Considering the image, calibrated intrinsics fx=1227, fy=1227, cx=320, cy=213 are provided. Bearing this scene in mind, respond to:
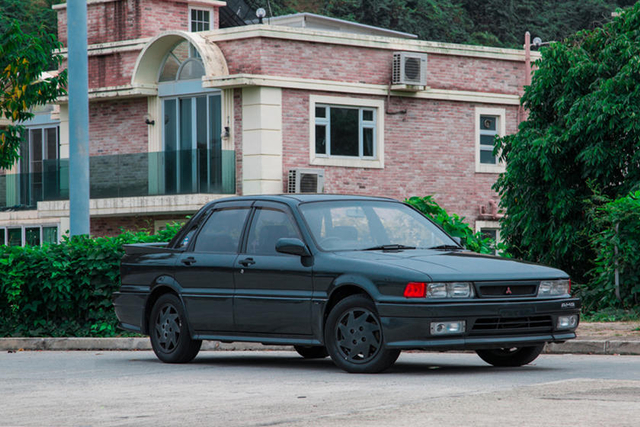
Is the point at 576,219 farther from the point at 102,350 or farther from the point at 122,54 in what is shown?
the point at 122,54

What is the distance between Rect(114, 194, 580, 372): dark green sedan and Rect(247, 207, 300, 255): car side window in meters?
0.01

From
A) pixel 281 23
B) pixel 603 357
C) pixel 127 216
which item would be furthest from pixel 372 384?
pixel 281 23

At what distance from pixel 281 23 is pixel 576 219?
65.4 feet

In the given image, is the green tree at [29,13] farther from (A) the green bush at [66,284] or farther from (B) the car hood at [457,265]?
(B) the car hood at [457,265]

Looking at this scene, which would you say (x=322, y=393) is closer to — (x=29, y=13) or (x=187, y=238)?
(x=187, y=238)

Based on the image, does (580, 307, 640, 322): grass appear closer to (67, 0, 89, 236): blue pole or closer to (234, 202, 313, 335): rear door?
(234, 202, 313, 335): rear door

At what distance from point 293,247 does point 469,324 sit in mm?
1832

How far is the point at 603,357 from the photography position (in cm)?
1264

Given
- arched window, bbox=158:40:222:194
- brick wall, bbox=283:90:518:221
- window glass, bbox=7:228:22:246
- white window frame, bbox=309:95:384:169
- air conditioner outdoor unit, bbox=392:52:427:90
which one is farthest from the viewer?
window glass, bbox=7:228:22:246

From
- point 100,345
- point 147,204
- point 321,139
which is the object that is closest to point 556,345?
point 100,345

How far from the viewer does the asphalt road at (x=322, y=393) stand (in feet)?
25.8

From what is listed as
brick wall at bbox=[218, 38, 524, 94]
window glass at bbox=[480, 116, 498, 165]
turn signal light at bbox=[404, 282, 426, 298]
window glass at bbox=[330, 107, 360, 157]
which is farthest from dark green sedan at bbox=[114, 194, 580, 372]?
window glass at bbox=[480, 116, 498, 165]

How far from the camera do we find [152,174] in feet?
108

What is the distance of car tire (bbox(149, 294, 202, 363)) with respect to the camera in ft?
40.9
